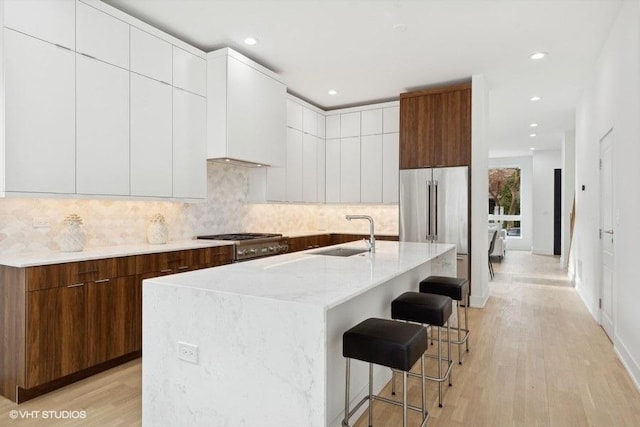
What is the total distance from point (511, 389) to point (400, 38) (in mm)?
3144

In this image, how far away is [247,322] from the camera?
170cm

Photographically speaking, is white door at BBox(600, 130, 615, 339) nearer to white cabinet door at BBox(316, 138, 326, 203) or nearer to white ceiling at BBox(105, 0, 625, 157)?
white ceiling at BBox(105, 0, 625, 157)

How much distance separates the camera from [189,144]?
3.86m

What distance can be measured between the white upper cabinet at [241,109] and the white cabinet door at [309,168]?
1.17 meters

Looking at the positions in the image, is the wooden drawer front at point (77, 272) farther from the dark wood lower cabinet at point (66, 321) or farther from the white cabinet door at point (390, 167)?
the white cabinet door at point (390, 167)

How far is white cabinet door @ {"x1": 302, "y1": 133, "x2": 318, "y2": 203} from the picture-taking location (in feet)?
19.2

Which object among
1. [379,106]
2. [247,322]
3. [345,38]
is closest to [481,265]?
[379,106]

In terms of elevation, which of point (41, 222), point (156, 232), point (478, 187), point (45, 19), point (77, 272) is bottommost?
point (77, 272)

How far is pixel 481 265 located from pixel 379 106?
2754 mm

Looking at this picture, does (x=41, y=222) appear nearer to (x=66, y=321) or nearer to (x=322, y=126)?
(x=66, y=321)

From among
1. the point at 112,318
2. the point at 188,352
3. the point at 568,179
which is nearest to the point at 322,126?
the point at 112,318

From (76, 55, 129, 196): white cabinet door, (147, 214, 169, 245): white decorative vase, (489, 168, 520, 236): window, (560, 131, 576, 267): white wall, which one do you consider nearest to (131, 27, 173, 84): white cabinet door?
(76, 55, 129, 196): white cabinet door

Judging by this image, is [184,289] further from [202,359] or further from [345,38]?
[345,38]

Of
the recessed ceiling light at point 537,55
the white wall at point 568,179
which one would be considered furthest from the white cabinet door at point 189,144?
the white wall at point 568,179
